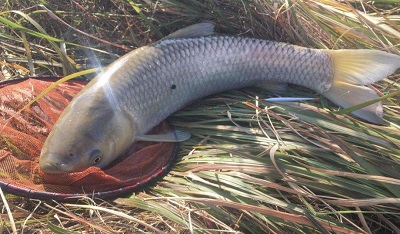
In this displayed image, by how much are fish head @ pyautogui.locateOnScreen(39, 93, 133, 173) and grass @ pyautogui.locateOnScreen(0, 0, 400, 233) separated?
209mm

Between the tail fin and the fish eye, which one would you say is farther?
the tail fin

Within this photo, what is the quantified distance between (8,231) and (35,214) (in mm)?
137

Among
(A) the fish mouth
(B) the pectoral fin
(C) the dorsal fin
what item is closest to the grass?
(B) the pectoral fin

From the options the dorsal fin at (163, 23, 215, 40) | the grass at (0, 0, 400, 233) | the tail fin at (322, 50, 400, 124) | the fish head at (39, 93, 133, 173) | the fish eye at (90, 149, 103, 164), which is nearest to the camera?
the grass at (0, 0, 400, 233)

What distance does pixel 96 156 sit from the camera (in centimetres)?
223

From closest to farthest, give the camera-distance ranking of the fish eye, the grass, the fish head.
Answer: the grass
the fish head
the fish eye

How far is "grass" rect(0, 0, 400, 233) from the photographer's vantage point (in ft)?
6.58

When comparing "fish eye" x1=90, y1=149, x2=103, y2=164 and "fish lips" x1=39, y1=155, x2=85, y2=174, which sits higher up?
"fish lips" x1=39, y1=155, x2=85, y2=174

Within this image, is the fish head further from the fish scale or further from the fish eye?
the fish scale

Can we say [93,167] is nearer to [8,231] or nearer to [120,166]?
[120,166]

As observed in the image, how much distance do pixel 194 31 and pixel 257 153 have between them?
912mm

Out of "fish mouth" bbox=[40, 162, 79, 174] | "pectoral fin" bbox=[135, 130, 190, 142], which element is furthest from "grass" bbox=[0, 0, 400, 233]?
"fish mouth" bbox=[40, 162, 79, 174]

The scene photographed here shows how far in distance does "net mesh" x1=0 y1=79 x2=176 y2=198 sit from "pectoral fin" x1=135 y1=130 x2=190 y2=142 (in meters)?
0.04

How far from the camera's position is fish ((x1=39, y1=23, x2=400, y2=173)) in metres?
2.21
